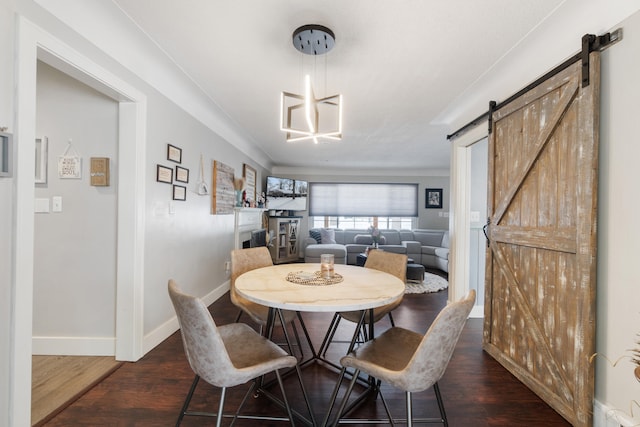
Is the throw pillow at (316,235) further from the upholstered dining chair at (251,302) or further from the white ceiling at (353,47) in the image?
the upholstered dining chair at (251,302)

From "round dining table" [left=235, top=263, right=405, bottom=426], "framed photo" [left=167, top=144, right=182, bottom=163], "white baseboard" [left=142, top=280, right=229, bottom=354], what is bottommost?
"white baseboard" [left=142, top=280, right=229, bottom=354]

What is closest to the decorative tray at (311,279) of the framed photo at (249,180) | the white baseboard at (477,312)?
the white baseboard at (477,312)

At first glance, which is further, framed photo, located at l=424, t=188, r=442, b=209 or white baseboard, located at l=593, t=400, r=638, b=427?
framed photo, located at l=424, t=188, r=442, b=209

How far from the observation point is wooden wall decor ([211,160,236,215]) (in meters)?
3.60

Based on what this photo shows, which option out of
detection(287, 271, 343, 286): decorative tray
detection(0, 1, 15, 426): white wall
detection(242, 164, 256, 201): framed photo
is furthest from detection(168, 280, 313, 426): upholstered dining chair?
detection(242, 164, 256, 201): framed photo

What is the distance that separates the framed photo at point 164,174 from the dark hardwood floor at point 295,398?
1.42m

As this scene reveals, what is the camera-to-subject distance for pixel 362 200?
24.7 feet

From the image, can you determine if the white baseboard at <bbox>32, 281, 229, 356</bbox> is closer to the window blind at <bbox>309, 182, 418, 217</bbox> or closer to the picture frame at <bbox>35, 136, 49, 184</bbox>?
the picture frame at <bbox>35, 136, 49, 184</bbox>

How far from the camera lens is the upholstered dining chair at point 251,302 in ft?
6.47

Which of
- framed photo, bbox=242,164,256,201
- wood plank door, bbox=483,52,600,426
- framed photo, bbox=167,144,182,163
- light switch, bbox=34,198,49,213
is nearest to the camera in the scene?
wood plank door, bbox=483,52,600,426

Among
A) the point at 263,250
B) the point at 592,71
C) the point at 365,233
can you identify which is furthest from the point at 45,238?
the point at 365,233

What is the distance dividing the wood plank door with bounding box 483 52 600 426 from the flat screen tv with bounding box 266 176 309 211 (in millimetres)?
4805

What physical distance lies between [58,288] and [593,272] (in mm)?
3474

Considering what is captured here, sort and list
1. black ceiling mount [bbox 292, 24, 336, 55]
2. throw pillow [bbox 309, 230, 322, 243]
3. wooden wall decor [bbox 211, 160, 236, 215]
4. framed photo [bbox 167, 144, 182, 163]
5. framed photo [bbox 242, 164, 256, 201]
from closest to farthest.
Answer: black ceiling mount [bbox 292, 24, 336, 55]
framed photo [bbox 167, 144, 182, 163]
wooden wall decor [bbox 211, 160, 236, 215]
framed photo [bbox 242, 164, 256, 201]
throw pillow [bbox 309, 230, 322, 243]
